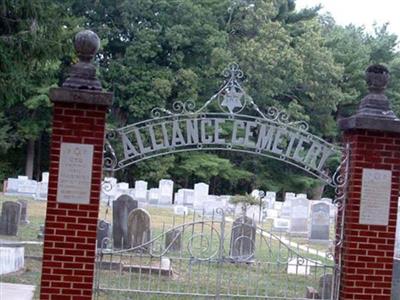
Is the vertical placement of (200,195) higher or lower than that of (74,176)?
lower

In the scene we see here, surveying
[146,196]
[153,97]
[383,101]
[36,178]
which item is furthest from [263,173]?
[383,101]

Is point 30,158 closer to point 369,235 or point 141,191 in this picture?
point 141,191

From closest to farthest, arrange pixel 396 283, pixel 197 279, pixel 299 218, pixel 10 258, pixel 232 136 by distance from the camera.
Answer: pixel 232 136
pixel 396 283
pixel 197 279
pixel 10 258
pixel 299 218

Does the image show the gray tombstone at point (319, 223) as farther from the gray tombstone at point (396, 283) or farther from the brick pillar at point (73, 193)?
the brick pillar at point (73, 193)

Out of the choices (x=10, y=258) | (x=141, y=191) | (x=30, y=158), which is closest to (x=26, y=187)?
(x=141, y=191)

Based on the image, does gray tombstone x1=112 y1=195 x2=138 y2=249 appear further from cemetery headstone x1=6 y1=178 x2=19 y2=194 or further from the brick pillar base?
cemetery headstone x1=6 y1=178 x2=19 y2=194

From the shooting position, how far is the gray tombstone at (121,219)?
50.5 ft

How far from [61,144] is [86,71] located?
32.4 inches

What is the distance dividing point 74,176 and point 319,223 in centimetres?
1571

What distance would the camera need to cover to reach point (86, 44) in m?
7.13

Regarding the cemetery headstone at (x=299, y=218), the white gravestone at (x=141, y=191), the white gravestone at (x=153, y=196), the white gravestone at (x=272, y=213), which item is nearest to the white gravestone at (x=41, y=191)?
the white gravestone at (x=141, y=191)

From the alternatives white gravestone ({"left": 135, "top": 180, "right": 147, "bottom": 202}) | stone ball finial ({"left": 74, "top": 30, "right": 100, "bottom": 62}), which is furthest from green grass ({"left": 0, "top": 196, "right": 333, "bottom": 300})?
white gravestone ({"left": 135, "top": 180, "right": 147, "bottom": 202})

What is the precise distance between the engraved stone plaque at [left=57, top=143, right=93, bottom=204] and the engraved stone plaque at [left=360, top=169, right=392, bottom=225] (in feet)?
9.74

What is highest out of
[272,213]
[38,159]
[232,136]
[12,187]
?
[232,136]
